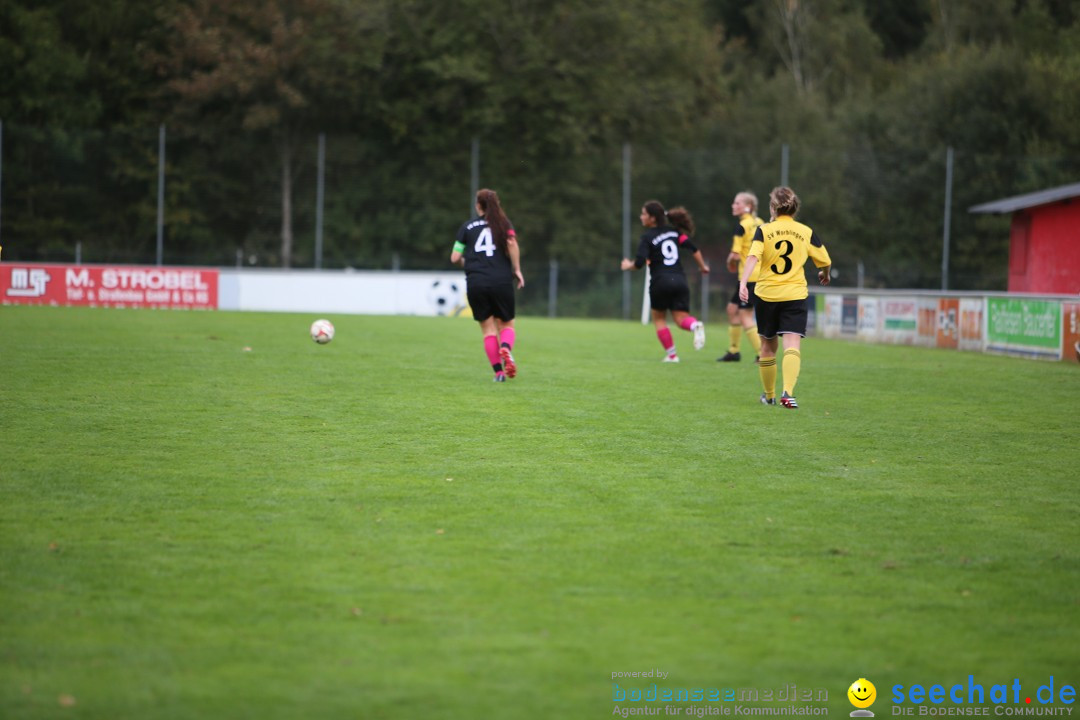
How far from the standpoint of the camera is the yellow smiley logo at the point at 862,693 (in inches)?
158

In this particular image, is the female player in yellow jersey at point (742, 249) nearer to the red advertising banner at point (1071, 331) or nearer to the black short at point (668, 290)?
the black short at point (668, 290)

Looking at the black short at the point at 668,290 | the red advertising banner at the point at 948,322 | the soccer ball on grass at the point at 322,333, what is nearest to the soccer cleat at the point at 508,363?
the black short at the point at 668,290

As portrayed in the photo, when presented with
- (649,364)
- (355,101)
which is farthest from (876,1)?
(649,364)

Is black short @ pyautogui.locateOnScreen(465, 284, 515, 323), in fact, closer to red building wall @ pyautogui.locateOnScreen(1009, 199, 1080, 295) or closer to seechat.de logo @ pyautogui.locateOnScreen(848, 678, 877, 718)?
seechat.de logo @ pyautogui.locateOnScreen(848, 678, 877, 718)

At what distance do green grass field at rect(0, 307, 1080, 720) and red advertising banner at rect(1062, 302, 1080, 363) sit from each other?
7646mm

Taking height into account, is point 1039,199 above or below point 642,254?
above

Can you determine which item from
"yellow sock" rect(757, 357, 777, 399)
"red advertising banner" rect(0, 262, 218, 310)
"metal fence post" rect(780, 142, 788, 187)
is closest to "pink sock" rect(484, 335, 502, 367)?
"yellow sock" rect(757, 357, 777, 399)

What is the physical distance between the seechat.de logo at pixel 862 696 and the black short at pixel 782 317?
22.6 ft

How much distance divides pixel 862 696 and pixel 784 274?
7106 millimetres

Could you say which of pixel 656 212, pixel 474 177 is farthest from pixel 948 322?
pixel 474 177

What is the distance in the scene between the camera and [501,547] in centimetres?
571

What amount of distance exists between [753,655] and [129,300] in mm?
28496

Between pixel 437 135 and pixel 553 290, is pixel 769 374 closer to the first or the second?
pixel 553 290

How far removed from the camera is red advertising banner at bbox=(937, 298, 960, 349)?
22.0 m
